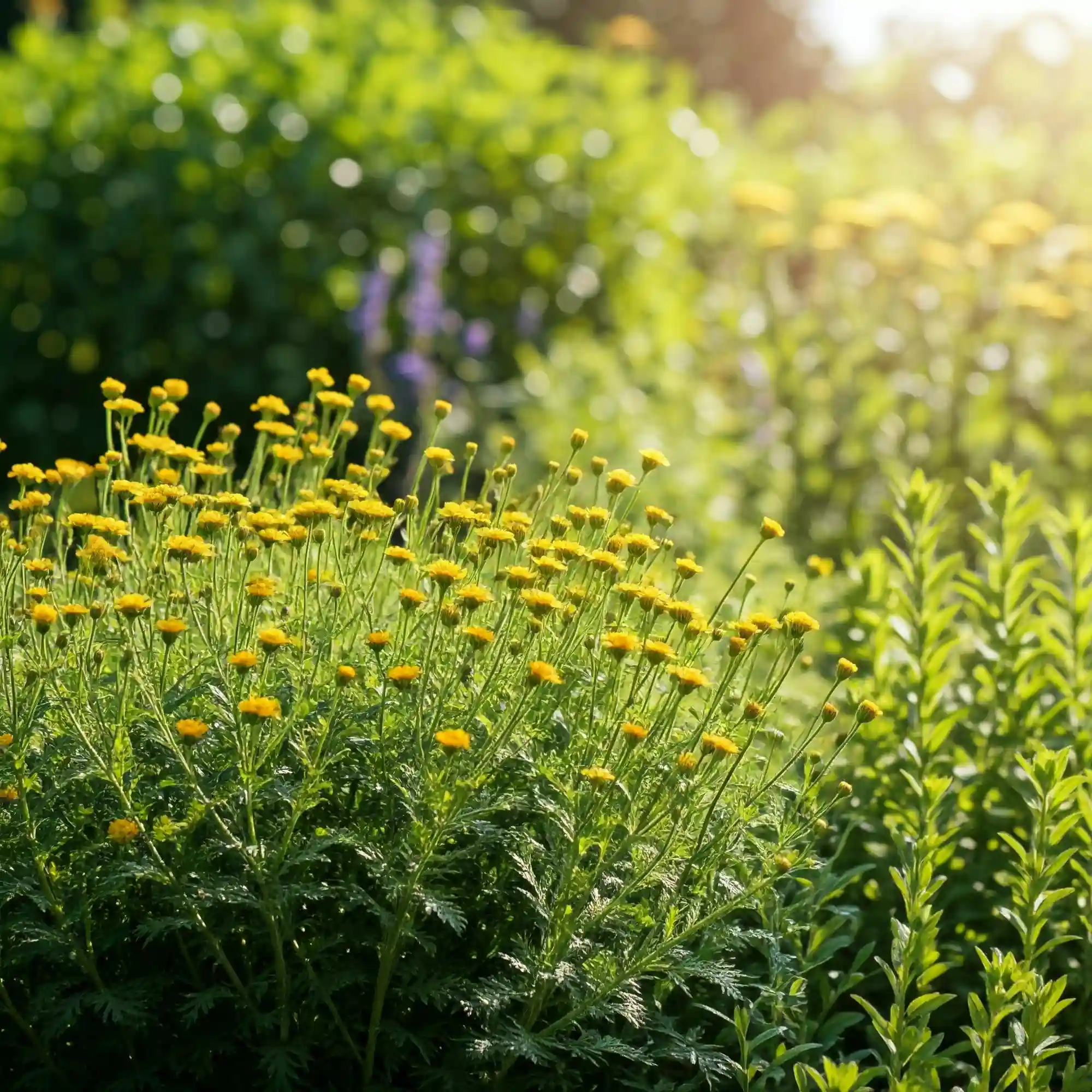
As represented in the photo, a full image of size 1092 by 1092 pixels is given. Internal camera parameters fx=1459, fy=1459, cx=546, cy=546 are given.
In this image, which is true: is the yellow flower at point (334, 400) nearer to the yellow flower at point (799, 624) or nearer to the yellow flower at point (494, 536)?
the yellow flower at point (494, 536)

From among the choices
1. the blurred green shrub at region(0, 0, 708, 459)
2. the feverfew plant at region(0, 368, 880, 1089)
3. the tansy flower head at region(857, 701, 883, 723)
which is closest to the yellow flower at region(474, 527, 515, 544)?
the feverfew plant at region(0, 368, 880, 1089)

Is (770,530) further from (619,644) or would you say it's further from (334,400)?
(334,400)

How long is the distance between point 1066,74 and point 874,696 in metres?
11.0

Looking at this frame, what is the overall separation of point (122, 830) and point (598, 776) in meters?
0.77

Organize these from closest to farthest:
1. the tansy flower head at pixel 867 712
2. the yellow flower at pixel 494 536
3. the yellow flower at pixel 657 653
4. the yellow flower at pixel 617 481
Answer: the yellow flower at pixel 657 653
the tansy flower head at pixel 867 712
the yellow flower at pixel 494 536
the yellow flower at pixel 617 481

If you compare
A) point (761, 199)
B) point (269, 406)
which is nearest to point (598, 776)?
point (269, 406)

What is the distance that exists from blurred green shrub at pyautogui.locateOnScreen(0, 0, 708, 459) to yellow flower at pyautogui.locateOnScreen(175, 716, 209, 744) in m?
4.76

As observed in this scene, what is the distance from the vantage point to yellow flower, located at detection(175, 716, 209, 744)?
7.39 ft

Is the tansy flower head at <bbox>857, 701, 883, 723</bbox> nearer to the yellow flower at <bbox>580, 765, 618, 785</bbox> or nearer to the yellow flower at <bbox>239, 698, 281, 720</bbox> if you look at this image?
the yellow flower at <bbox>580, 765, 618, 785</bbox>

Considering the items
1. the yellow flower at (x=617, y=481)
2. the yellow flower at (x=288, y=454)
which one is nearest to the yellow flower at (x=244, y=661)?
the yellow flower at (x=288, y=454)

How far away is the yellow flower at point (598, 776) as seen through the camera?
2.29 meters

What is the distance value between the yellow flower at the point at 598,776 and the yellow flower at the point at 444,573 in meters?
0.40

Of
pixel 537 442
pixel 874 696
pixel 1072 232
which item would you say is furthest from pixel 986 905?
pixel 1072 232

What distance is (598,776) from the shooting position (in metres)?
2.29
